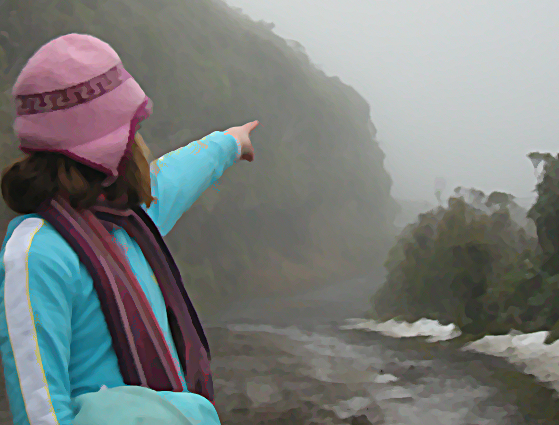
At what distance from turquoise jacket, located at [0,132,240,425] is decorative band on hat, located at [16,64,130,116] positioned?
0.10 m

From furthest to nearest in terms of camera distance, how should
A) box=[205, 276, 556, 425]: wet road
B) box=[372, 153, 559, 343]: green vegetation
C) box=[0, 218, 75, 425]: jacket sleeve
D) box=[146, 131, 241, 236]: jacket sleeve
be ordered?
box=[372, 153, 559, 343]: green vegetation < box=[205, 276, 556, 425]: wet road < box=[146, 131, 241, 236]: jacket sleeve < box=[0, 218, 75, 425]: jacket sleeve

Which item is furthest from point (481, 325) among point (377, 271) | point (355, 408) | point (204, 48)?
point (204, 48)

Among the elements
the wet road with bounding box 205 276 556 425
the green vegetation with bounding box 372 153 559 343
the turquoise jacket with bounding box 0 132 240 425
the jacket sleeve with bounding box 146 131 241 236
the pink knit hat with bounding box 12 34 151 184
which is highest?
the pink knit hat with bounding box 12 34 151 184

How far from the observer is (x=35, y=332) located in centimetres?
32

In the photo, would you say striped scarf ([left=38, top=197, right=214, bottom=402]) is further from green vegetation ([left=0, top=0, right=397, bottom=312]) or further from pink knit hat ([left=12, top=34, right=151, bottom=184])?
green vegetation ([left=0, top=0, right=397, bottom=312])

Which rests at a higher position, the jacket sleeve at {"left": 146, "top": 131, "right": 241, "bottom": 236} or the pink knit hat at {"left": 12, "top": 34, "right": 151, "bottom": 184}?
the pink knit hat at {"left": 12, "top": 34, "right": 151, "bottom": 184}

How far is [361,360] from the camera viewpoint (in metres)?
3.88

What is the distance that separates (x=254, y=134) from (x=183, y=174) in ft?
25.5

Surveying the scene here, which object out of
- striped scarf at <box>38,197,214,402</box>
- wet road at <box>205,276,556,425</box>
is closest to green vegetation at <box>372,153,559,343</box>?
wet road at <box>205,276,556,425</box>

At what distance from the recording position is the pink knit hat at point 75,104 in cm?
38

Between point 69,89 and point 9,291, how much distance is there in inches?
6.9

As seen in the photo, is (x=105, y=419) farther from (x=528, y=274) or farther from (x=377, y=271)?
(x=377, y=271)

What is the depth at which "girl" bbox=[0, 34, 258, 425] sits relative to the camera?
33 centimetres

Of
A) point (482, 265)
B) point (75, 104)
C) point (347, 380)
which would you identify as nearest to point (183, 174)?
point (75, 104)
